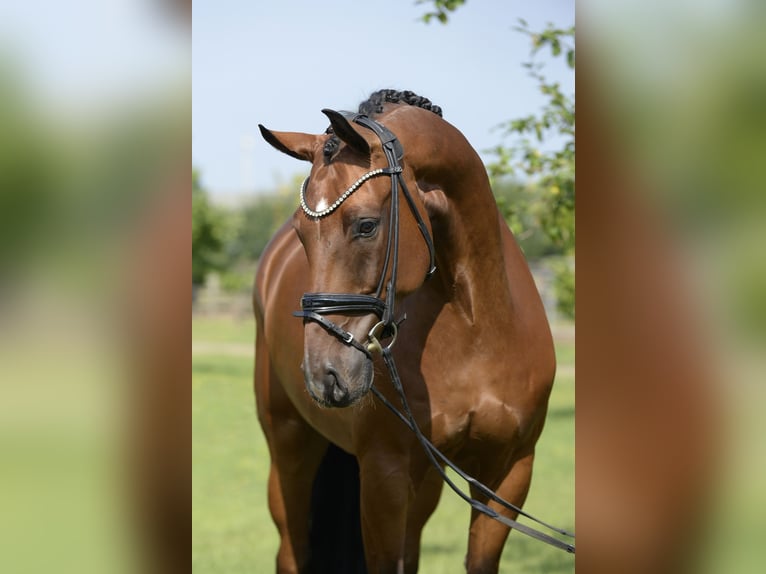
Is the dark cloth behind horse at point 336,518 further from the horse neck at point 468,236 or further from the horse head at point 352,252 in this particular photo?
the horse head at point 352,252

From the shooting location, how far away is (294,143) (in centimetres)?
304

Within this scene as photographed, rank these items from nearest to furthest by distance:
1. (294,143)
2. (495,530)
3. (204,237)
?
(294,143), (495,530), (204,237)

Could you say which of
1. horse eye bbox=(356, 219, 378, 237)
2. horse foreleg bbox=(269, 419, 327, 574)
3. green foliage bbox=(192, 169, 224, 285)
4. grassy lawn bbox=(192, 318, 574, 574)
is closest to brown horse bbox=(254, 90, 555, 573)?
horse eye bbox=(356, 219, 378, 237)

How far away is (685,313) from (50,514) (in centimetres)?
90

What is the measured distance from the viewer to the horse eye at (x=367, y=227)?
8.96 feet

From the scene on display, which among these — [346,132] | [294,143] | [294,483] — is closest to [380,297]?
[346,132]

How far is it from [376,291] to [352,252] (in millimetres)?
158

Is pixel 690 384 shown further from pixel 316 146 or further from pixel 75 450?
pixel 316 146

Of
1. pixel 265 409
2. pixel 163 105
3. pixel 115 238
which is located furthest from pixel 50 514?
pixel 265 409

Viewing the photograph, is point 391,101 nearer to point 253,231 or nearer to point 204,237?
point 204,237

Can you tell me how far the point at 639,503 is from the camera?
1103mm

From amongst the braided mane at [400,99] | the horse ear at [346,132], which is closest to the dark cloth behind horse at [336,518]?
the braided mane at [400,99]

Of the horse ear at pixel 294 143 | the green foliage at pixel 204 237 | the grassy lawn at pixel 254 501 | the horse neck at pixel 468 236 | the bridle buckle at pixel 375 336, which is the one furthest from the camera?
the green foliage at pixel 204 237

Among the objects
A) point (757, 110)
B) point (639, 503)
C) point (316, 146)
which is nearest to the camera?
point (757, 110)
